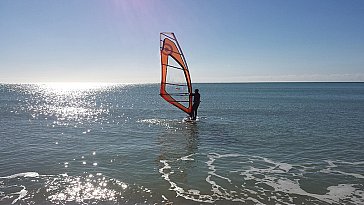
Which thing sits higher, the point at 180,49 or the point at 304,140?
the point at 180,49

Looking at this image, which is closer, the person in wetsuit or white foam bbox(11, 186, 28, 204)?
white foam bbox(11, 186, 28, 204)

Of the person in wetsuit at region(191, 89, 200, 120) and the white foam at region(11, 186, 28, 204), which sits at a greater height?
the person in wetsuit at region(191, 89, 200, 120)

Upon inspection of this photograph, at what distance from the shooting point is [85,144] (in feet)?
57.8

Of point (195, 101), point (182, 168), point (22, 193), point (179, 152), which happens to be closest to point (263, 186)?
point (182, 168)

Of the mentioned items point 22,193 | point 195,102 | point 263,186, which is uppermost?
point 195,102

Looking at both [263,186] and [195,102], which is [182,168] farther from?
[195,102]

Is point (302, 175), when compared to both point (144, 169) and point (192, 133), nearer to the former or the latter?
point (144, 169)

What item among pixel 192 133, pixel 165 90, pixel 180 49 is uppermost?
pixel 180 49

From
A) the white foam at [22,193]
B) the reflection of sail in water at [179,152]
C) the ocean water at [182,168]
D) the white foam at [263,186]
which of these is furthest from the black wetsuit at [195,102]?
the white foam at [22,193]

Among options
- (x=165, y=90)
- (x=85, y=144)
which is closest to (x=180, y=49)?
(x=165, y=90)

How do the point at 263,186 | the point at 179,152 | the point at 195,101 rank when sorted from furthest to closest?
the point at 195,101 < the point at 179,152 < the point at 263,186

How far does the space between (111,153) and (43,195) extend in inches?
226

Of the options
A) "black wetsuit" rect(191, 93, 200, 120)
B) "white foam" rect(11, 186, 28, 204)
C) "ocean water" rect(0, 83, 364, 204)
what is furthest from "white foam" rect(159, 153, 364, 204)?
"black wetsuit" rect(191, 93, 200, 120)

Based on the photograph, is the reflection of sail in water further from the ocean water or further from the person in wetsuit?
the person in wetsuit
